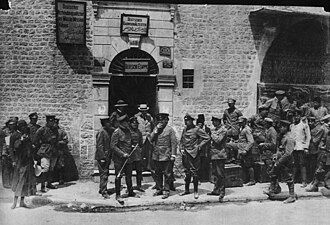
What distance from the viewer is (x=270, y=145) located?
9.63 metres

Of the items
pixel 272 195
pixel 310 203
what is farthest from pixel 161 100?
pixel 310 203

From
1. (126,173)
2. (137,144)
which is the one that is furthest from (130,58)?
(126,173)

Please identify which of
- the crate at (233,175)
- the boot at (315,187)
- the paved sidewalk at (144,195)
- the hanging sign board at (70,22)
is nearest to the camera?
the paved sidewalk at (144,195)

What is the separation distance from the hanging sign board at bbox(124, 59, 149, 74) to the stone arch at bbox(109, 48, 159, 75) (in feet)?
0.17

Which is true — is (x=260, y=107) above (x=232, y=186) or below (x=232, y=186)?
above

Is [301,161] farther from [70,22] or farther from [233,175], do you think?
[70,22]

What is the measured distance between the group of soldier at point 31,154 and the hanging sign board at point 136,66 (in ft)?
7.33

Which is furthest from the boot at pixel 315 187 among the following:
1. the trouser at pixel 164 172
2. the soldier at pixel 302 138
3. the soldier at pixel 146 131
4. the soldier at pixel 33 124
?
the soldier at pixel 33 124

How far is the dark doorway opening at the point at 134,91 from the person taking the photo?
1046 centimetres

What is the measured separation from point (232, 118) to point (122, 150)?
10.4ft

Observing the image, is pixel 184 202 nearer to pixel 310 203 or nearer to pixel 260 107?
pixel 310 203

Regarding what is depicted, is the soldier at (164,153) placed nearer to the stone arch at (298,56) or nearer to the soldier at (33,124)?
the soldier at (33,124)

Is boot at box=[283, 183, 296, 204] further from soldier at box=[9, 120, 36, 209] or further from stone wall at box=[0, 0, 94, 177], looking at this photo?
soldier at box=[9, 120, 36, 209]

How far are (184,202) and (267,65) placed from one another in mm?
4732
